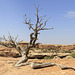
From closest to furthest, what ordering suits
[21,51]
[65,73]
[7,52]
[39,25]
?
[65,73]
[39,25]
[21,51]
[7,52]

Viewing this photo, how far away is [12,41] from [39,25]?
294cm

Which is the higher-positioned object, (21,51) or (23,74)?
(21,51)

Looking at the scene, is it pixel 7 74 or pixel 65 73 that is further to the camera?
pixel 7 74

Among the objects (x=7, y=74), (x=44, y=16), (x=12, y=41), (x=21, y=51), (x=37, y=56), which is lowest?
(x=37, y=56)

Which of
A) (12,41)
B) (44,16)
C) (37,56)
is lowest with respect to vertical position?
(37,56)

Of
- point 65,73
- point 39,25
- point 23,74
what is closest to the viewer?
point 65,73

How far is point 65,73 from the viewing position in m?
4.96

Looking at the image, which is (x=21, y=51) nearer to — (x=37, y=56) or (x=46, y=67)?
(x=46, y=67)

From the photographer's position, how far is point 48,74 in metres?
5.07

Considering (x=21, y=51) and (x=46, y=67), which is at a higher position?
(x=21, y=51)

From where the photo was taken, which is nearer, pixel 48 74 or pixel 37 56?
pixel 48 74

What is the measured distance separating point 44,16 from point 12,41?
355 cm

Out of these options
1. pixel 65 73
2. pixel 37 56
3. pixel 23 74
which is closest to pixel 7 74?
pixel 23 74

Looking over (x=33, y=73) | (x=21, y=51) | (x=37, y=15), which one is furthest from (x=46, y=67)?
(x=37, y=15)
